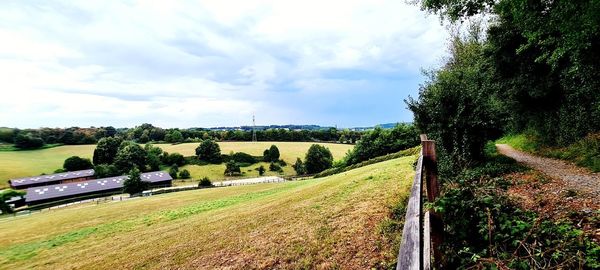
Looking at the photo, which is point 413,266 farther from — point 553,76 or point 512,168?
point 553,76

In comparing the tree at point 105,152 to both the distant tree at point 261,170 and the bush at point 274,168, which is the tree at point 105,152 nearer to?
the distant tree at point 261,170

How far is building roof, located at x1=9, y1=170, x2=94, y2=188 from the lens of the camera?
67162 mm

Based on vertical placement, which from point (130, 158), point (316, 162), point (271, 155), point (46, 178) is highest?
point (130, 158)

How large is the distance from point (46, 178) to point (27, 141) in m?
42.1

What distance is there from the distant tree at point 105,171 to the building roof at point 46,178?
1.93 meters

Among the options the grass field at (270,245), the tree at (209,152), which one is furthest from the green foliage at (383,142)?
the tree at (209,152)

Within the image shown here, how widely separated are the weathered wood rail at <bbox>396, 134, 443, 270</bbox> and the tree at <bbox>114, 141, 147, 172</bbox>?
291ft

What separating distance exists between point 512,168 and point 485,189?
8787mm

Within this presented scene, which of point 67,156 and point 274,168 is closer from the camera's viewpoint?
point 274,168

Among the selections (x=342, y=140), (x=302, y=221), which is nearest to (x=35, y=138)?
(x=342, y=140)

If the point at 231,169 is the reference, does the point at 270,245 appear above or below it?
above

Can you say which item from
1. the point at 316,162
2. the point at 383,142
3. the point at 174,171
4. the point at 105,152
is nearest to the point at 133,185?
the point at 174,171

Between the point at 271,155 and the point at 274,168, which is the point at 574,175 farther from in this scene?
the point at 271,155

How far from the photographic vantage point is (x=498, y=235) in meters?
3.51
